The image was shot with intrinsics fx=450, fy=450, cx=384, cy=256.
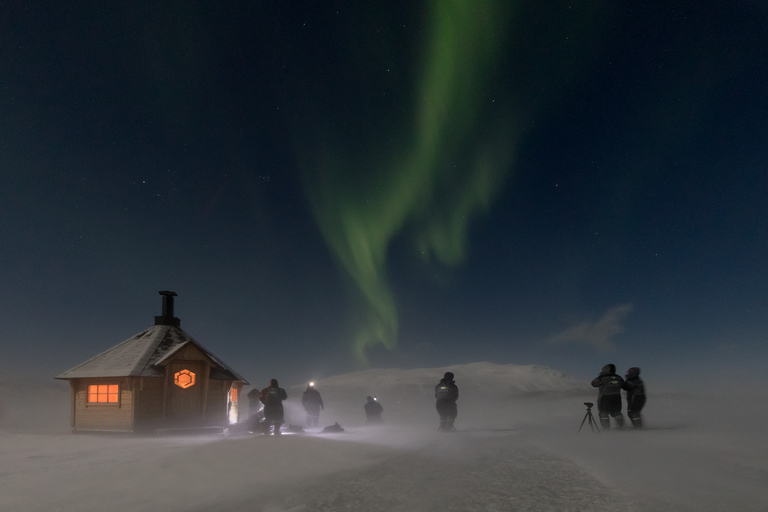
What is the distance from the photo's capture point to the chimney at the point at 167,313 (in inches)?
914

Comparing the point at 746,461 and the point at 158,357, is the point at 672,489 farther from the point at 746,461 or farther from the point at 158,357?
the point at 158,357

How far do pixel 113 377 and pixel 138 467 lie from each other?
12277 mm

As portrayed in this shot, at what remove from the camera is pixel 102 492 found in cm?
753

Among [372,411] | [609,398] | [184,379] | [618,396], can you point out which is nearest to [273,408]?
[184,379]

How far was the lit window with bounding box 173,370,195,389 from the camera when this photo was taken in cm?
2048

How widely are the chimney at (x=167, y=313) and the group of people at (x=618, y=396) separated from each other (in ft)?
65.9

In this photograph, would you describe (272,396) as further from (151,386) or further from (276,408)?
→ (151,386)

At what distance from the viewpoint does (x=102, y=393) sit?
66.1ft

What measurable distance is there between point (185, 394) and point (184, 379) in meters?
0.67

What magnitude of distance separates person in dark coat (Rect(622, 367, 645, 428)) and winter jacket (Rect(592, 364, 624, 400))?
251mm

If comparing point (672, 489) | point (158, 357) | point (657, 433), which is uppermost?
point (158, 357)

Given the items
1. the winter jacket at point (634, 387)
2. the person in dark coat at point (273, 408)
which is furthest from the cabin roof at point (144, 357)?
the winter jacket at point (634, 387)

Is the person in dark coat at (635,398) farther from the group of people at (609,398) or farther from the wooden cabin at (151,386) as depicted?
the wooden cabin at (151,386)

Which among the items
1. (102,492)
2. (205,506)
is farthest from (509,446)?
(102,492)
